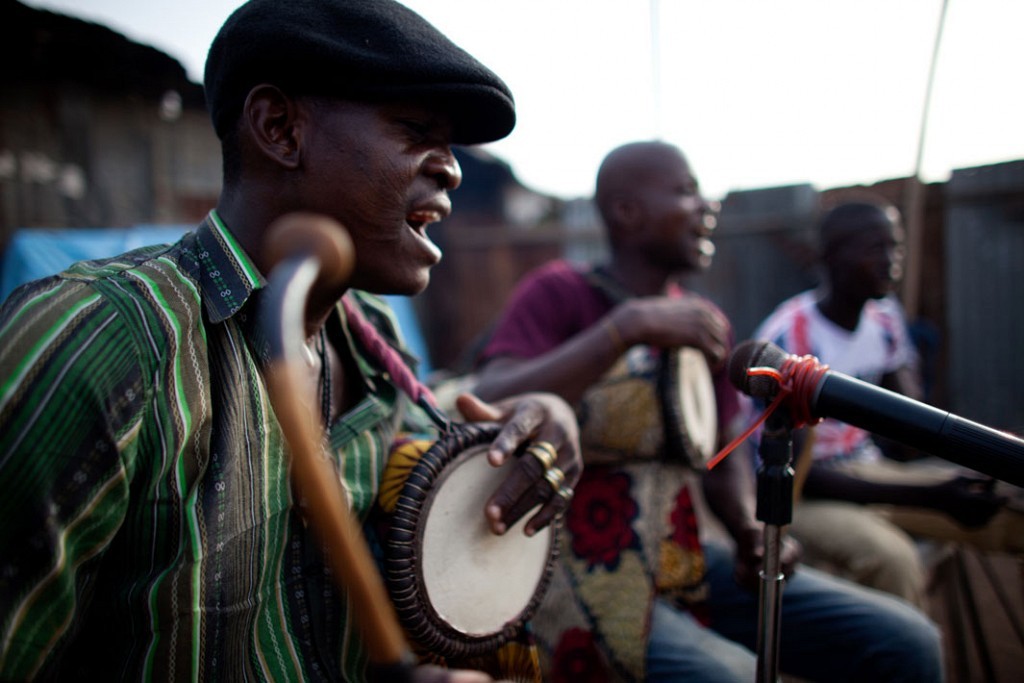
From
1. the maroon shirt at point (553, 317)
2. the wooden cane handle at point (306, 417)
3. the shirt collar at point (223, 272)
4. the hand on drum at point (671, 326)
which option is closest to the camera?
the wooden cane handle at point (306, 417)

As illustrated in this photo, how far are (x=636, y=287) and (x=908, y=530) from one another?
197 centimetres

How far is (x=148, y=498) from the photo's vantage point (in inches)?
40.3

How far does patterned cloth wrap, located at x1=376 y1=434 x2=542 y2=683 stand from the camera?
1.39 m

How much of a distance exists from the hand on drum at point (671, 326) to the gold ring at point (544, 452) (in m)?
0.73

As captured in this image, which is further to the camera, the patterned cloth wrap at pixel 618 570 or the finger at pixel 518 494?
the patterned cloth wrap at pixel 618 570

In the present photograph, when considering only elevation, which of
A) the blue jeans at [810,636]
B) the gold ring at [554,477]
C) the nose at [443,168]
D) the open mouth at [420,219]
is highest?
the nose at [443,168]

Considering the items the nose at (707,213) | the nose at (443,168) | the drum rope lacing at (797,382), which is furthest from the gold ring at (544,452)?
the nose at (707,213)

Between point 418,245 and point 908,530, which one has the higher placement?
point 418,245

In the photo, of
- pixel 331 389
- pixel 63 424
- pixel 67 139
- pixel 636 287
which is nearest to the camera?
pixel 63 424

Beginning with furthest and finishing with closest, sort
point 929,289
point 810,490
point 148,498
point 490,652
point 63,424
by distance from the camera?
point 929,289, point 810,490, point 490,652, point 148,498, point 63,424

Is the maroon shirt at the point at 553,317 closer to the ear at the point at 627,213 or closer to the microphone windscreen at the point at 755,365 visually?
the ear at the point at 627,213

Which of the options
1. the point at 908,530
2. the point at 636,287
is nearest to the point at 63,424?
the point at 636,287

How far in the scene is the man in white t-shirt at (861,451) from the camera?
2689 millimetres

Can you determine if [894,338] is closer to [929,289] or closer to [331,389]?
[929,289]
